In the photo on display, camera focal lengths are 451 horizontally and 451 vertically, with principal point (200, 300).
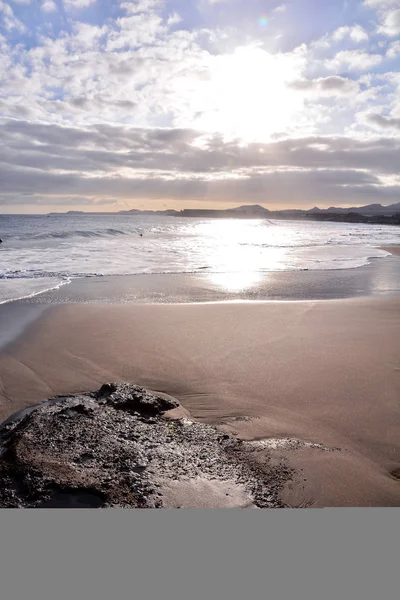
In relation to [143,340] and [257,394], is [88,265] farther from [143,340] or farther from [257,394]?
[257,394]

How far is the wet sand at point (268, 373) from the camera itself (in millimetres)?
3482

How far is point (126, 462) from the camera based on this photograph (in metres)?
3.29

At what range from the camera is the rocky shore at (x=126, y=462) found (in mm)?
2934

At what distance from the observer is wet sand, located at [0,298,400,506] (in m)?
3.48

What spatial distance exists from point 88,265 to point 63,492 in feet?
44.9

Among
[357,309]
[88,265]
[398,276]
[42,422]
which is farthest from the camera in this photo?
[88,265]

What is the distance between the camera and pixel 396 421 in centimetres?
408

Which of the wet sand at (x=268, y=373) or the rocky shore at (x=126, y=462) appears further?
the wet sand at (x=268, y=373)

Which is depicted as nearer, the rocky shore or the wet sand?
the rocky shore

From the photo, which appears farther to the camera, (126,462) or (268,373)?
(268,373)

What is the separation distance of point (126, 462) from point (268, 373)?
91.7 inches

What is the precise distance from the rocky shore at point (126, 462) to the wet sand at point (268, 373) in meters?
0.26

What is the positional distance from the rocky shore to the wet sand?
10.2 inches

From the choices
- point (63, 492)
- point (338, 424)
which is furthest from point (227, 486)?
point (338, 424)
